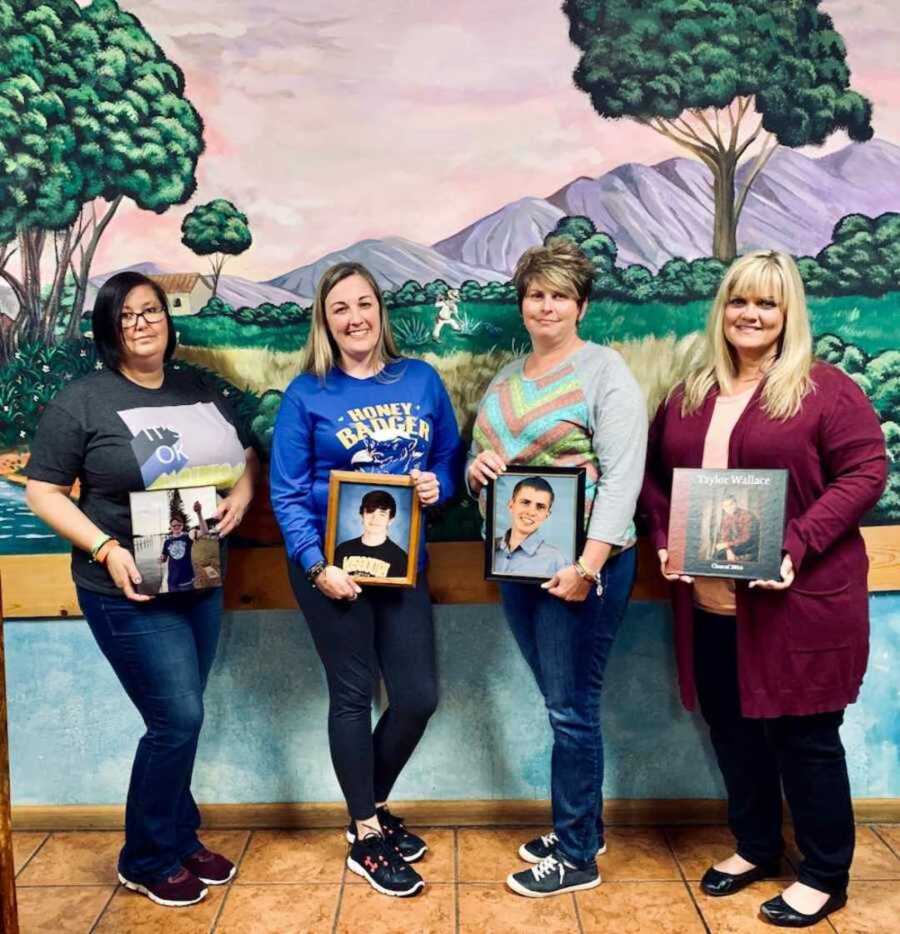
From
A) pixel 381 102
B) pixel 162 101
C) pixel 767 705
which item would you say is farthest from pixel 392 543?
pixel 162 101

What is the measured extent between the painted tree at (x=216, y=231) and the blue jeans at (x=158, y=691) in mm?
950

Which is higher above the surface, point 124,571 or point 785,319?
point 785,319

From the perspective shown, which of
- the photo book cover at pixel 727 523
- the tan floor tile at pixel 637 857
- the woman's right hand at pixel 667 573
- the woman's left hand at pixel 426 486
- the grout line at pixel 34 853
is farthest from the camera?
the grout line at pixel 34 853

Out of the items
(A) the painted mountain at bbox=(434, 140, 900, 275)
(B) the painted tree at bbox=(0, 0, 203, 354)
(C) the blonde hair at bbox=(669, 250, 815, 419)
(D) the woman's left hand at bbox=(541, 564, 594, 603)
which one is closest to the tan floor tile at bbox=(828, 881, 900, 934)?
(D) the woman's left hand at bbox=(541, 564, 594, 603)

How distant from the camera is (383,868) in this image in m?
2.38

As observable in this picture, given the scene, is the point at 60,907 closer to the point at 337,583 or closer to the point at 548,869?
the point at 337,583

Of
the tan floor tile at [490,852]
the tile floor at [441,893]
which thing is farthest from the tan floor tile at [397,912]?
the tan floor tile at [490,852]

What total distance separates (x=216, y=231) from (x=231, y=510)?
82 centimetres

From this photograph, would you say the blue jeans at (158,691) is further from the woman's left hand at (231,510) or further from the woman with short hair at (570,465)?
the woman with short hair at (570,465)

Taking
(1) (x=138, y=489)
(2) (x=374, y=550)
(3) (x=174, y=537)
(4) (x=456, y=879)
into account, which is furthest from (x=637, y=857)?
(1) (x=138, y=489)

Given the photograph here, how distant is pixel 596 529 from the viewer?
212 centimetres

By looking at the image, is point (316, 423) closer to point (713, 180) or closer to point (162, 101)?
point (162, 101)

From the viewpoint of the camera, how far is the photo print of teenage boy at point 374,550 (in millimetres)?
2221

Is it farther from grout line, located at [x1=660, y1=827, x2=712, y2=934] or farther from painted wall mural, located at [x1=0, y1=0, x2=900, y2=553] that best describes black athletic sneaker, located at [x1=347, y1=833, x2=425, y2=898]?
painted wall mural, located at [x1=0, y1=0, x2=900, y2=553]
